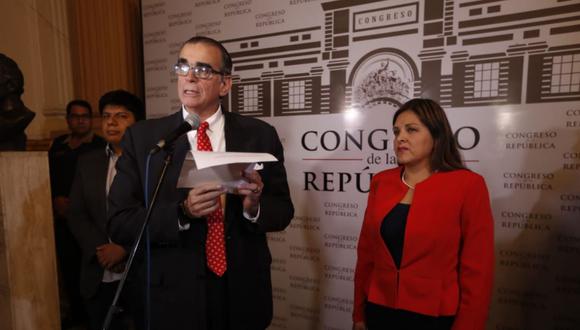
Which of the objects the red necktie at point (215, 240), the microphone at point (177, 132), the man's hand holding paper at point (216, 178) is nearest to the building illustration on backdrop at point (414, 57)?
the red necktie at point (215, 240)

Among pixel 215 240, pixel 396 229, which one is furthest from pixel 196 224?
pixel 396 229

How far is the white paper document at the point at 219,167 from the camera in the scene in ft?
2.90

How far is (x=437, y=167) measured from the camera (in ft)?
4.75

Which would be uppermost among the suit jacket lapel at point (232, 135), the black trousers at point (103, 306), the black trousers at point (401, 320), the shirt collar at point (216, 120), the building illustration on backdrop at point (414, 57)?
the building illustration on backdrop at point (414, 57)

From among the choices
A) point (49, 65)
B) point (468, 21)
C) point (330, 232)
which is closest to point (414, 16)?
point (468, 21)

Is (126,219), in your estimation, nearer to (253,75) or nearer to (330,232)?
(330,232)

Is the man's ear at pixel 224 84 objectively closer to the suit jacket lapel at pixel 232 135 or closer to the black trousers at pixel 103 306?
the suit jacket lapel at pixel 232 135

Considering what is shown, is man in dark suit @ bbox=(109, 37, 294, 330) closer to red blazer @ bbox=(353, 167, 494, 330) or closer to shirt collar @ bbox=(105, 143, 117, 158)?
red blazer @ bbox=(353, 167, 494, 330)

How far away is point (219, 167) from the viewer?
37.4 inches

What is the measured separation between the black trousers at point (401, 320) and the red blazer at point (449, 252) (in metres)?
0.04

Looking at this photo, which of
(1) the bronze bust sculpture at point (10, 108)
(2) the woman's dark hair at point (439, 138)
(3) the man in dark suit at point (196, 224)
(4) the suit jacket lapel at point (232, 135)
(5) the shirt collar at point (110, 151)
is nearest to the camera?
(3) the man in dark suit at point (196, 224)

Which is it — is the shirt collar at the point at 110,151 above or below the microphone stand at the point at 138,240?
above

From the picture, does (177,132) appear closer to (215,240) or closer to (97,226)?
(215,240)

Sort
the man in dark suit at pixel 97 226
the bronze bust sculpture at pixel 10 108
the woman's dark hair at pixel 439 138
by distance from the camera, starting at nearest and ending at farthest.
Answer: the woman's dark hair at pixel 439 138 < the bronze bust sculpture at pixel 10 108 < the man in dark suit at pixel 97 226
